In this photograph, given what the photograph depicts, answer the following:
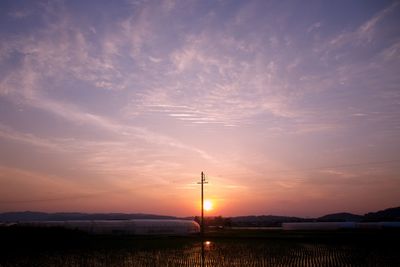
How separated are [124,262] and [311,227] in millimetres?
93807

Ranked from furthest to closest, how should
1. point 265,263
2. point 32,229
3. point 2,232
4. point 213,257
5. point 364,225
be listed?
point 364,225
point 32,229
point 2,232
point 213,257
point 265,263

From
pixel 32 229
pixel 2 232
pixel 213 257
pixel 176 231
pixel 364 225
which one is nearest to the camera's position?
pixel 213 257

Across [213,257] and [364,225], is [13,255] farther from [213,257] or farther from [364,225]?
[364,225]

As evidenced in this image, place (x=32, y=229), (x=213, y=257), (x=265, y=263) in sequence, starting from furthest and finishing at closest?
(x=32, y=229) → (x=213, y=257) → (x=265, y=263)

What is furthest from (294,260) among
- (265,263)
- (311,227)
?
(311,227)

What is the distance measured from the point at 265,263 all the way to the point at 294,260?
325 centimetres

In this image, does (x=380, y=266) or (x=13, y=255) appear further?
(x=13, y=255)

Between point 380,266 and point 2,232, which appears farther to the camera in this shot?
point 2,232

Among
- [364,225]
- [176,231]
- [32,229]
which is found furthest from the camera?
[364,225]

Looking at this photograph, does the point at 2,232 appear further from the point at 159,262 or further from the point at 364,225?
the point at 364,225

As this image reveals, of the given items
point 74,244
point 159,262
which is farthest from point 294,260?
point 74,244

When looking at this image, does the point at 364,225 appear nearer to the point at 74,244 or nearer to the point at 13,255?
the point at 74,244

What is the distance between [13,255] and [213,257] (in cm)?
1748

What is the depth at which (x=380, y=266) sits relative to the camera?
90.9 ft
